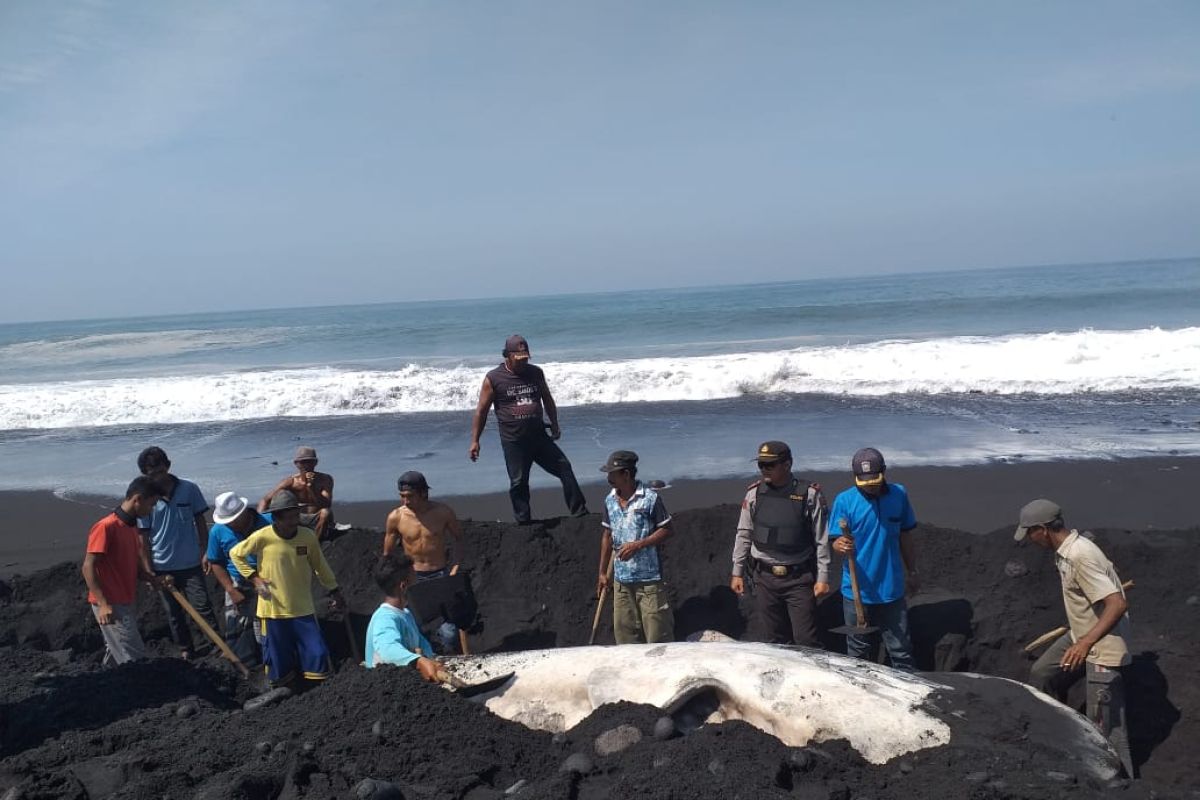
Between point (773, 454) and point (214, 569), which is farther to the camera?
point (214, 569)

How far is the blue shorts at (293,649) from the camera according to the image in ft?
20.5

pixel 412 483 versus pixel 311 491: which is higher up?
pixel 412 483

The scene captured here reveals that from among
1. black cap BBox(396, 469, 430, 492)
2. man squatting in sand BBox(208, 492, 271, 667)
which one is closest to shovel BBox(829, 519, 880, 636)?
black cap BBox(396, 469, 430, 492)

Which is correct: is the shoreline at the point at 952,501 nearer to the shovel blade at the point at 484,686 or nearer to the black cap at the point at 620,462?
the black cap at the point at 620,462

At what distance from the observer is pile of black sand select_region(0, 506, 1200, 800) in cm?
444

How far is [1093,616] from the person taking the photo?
5164mm

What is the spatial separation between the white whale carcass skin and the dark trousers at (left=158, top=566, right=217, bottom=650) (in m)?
2.79

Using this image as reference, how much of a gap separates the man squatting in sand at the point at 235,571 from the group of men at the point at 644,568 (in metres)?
0.02

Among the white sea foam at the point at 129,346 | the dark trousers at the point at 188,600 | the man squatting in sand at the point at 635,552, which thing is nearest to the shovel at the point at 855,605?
the man squatting in sand at the point at 635,552

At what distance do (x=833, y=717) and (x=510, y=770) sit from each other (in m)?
1.78

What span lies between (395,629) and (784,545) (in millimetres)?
2618

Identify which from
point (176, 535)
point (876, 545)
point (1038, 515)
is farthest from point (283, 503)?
point (1038, 515)

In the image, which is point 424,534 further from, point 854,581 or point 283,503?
point 854,581

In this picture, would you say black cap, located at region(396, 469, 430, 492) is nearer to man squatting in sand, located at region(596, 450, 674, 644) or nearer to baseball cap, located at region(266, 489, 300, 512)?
baseball cap, located at region(266, 489, 300, 512)
